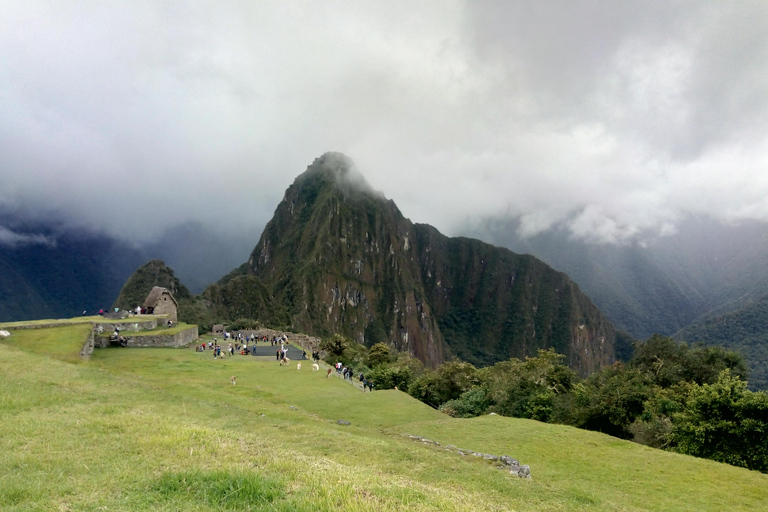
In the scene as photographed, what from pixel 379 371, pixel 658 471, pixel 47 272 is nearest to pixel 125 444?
pixel 658 471

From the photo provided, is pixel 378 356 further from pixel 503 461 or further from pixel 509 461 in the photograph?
pixel 509 461

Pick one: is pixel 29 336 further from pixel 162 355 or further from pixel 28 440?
pixel 28 440

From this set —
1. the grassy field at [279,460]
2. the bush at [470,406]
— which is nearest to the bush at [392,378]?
the bush at [470,406]

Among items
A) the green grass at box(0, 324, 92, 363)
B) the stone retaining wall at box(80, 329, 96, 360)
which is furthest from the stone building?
the green grass at box(0, 324, 92, 363)

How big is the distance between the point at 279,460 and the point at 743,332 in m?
140

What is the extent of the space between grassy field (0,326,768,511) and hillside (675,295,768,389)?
95628mm

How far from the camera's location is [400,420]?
1742 cm

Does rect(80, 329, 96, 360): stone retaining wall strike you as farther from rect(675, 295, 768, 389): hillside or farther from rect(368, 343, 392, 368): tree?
rect(675, 295, 768, 389): hillside

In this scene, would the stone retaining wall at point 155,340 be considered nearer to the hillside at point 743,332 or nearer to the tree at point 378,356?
the tree at point 378,356

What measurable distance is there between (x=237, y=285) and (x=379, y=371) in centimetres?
8057

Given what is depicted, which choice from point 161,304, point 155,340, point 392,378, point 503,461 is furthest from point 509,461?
point 161,304

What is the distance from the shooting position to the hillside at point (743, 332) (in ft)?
285

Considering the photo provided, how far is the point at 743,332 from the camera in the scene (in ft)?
339

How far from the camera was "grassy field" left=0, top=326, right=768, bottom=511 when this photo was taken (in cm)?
482
